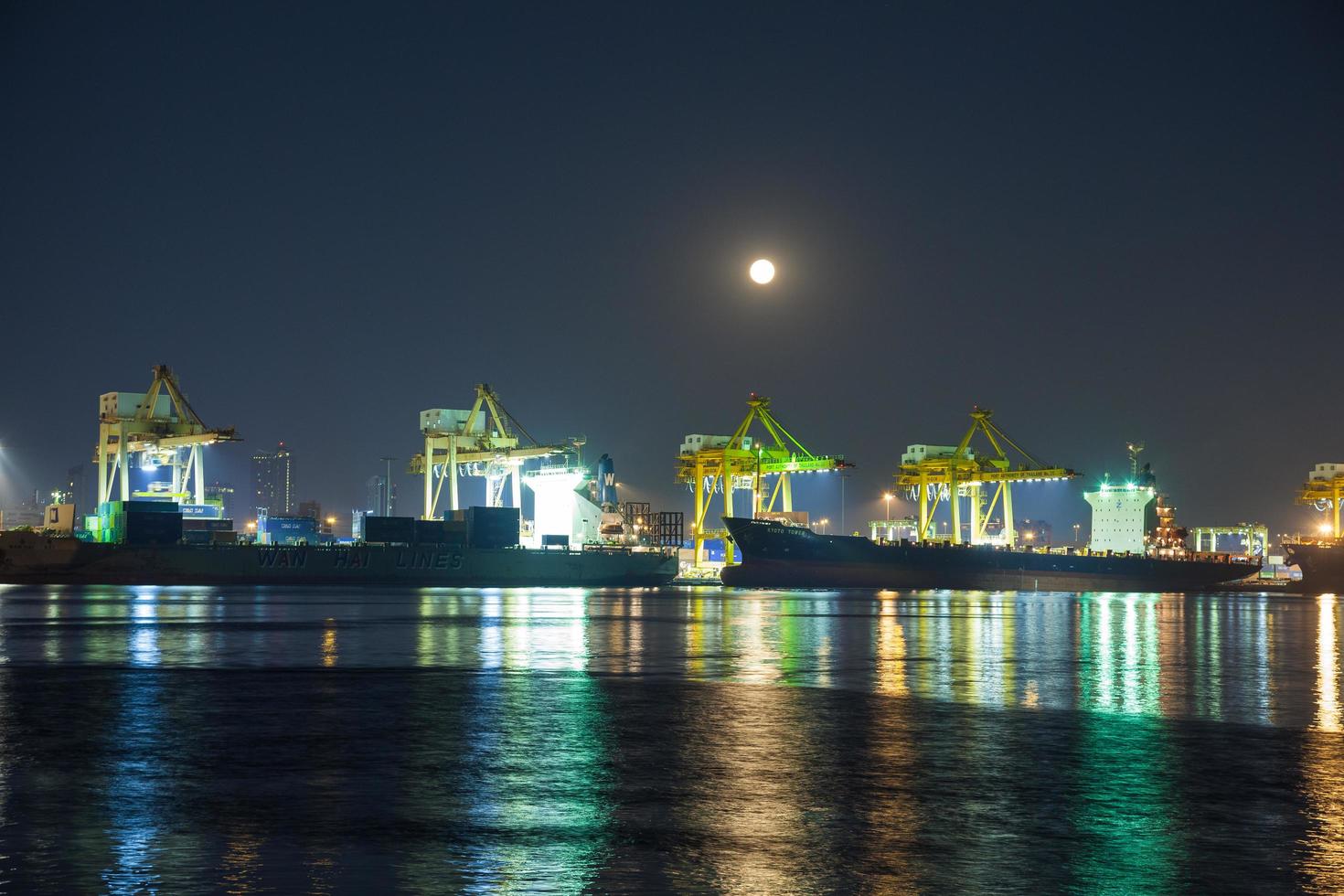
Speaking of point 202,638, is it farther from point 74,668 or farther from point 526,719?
point 526,719

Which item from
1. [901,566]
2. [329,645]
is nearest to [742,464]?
[901,566]

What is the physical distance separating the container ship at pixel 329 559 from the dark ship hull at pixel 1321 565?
6034cm

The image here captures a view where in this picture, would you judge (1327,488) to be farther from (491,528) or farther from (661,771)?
(661,771)

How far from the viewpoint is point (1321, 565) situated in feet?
375

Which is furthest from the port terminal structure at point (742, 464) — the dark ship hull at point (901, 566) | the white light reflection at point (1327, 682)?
the white light reflection at point (1327, 682)

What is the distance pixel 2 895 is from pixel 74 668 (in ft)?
62.6

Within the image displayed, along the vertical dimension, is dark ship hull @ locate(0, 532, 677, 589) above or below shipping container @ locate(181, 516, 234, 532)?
below

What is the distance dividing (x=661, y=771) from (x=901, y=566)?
9970 cm

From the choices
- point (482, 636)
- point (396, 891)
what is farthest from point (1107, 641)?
point (396, 891)

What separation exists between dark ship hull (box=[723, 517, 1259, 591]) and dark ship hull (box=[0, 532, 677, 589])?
11.2 metres

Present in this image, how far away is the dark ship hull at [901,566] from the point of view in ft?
364

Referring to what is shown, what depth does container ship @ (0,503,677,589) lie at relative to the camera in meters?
92.2

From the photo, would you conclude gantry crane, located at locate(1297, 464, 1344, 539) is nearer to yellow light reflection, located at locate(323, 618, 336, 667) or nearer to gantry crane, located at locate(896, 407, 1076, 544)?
gantry crane, located at locate(896, 407, 1076, 544)

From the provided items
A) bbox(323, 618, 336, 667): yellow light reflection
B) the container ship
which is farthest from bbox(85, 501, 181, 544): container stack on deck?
bbox(323, 618, 336, 667): yellow light reflection
